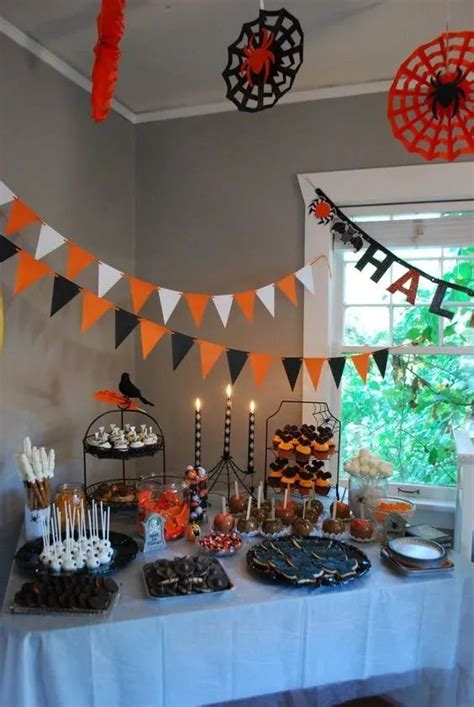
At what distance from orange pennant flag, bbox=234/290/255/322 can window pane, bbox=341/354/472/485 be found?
0.52 m

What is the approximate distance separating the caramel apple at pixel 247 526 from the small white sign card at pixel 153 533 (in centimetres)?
26

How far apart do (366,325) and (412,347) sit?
216 mm

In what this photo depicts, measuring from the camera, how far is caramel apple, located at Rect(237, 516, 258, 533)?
1.75 meters

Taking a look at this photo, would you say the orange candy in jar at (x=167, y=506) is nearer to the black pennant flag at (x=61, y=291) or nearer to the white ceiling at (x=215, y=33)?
the black pennant flag at (x=61, y=291)

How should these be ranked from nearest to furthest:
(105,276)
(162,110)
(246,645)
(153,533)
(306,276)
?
(246,645) < (153,533) < (105,276) < (306,276) < (162,110)

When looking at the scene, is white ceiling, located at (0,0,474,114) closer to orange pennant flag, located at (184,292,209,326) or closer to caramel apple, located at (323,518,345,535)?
orange pennant flag, located at (184,292,209,326)

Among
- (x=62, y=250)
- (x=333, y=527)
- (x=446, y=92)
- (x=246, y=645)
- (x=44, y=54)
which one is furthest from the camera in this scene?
(x=62, y=250)

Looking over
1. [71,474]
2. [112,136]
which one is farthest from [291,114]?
[71,474]

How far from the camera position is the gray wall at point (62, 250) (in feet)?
6.07

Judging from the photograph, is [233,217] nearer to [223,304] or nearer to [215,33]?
[223,304]

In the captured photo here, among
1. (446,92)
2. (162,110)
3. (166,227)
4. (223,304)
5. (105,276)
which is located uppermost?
(162,110)

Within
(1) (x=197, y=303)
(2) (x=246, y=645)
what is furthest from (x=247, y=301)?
(2) (x=246, y=645)

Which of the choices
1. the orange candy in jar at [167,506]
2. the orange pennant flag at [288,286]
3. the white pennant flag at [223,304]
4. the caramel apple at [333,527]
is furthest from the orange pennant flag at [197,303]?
the caramel apple at [333,527]

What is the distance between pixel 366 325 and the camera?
7.79 ft
